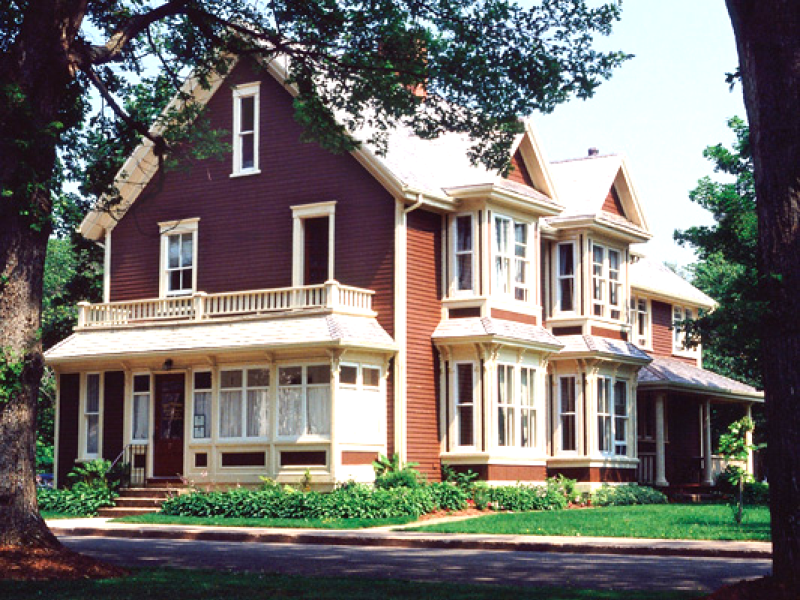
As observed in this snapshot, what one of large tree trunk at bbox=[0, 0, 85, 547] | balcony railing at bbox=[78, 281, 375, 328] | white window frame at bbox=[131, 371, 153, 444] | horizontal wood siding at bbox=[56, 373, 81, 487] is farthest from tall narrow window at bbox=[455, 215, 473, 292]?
large tree trunk at bbox=[0, 0, 85, 547]

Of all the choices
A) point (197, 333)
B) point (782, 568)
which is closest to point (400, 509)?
point (197, 333)

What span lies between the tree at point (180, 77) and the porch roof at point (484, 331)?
9.24m

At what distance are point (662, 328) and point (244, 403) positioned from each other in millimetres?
18654

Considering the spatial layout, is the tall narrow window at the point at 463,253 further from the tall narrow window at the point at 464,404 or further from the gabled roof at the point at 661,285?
the gabled roof at the point at 661,285

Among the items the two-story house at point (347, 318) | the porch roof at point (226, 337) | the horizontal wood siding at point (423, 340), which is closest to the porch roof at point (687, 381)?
the two-story house at point (347, 318)

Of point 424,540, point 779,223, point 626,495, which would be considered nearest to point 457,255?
point 626,495

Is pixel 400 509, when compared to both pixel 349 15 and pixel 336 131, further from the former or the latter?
pixel 349 15

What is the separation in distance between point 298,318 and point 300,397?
1.88m

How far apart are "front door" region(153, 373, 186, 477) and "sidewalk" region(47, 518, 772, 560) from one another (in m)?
5.24

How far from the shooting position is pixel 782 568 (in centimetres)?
1000

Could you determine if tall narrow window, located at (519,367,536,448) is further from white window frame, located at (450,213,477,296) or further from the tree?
the tree

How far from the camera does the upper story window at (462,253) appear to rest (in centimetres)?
3159

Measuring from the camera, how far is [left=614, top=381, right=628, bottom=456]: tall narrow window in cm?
3616

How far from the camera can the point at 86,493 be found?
1206 inches
